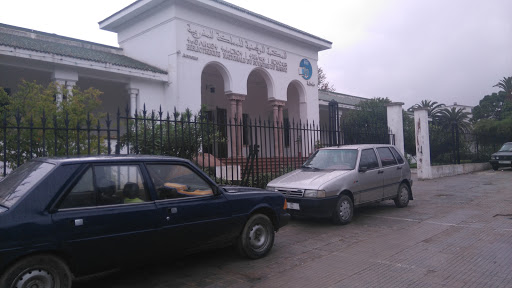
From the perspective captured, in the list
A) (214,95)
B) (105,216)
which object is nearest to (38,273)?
(105,216)

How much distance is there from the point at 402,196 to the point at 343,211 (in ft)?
8.40

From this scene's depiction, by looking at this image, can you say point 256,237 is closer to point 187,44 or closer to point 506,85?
point 187,44

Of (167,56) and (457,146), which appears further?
(457,146)

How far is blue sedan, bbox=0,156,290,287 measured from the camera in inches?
128

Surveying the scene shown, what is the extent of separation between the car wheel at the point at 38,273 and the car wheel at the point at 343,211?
4.87m

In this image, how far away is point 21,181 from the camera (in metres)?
3.69

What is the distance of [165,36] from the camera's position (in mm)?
14594

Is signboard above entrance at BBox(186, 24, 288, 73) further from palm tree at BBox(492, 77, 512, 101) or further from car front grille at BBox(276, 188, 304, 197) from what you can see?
palm tree at BBox(492, 77, 512, 101)

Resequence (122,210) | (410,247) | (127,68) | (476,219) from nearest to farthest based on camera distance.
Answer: (122,210), (410,247), (476,219), (127,68)

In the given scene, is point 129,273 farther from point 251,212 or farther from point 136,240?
point 251,212

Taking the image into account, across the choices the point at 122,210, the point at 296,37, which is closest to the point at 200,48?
the point at 296,37

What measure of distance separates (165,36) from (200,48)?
1.46 meters

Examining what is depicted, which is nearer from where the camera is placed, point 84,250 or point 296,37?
point 84,250

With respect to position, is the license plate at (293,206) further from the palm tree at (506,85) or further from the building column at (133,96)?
the palm tree at (506,85)
